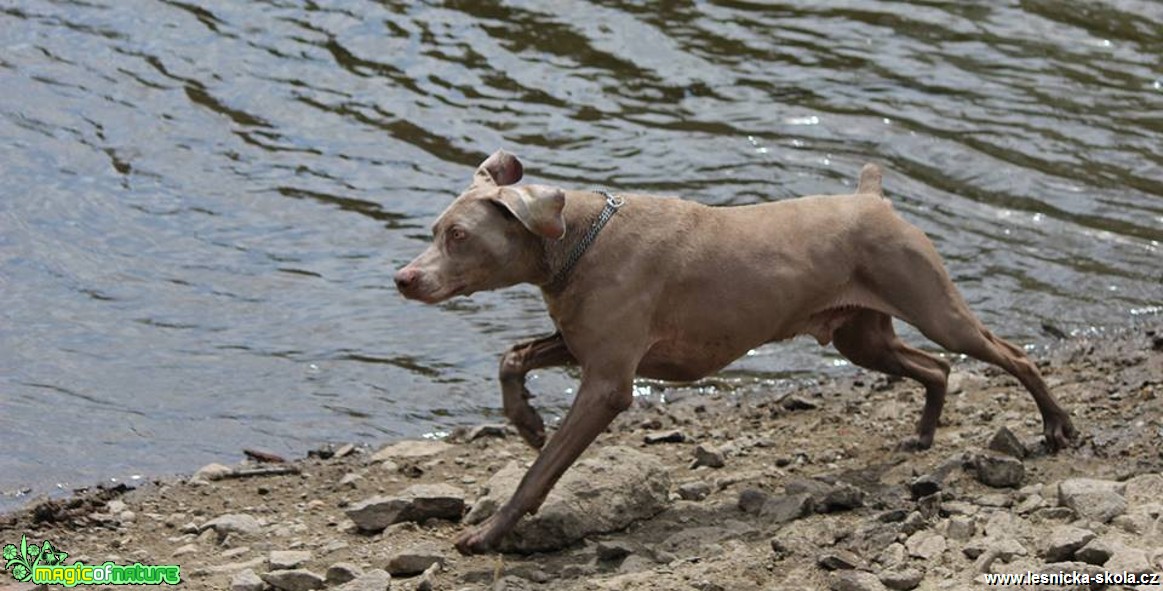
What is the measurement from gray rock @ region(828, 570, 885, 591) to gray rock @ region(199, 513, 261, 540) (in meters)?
2.51

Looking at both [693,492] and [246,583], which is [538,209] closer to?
[693,492]

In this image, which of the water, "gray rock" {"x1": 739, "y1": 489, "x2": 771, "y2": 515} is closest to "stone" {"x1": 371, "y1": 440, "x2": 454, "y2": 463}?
the water

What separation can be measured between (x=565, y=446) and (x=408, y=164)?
650 cm

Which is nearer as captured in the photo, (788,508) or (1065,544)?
(1065,544)

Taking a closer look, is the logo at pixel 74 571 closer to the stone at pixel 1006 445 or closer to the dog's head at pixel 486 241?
the dog's head at pixel 486 241

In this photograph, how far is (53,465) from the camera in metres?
9.55

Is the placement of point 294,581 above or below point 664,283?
below

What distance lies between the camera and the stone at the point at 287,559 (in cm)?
749

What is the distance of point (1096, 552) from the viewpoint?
6.78 m

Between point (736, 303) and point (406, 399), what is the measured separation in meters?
2.89

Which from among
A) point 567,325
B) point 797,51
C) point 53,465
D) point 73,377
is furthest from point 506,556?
point 797,51

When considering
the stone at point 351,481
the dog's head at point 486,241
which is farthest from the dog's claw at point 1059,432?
the stone at point 351,481

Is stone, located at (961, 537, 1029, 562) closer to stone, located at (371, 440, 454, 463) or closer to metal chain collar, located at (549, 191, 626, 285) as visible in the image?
metal chain collar, located at (549, 191, 626, 285)

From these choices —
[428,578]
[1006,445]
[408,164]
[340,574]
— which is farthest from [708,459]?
[408,164]
